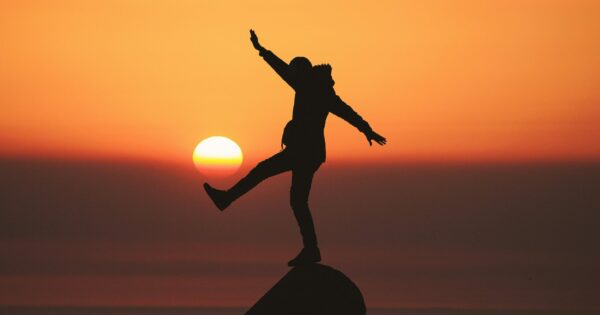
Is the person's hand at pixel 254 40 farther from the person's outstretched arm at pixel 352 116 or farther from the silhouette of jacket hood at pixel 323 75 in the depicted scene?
the person's outstretched arm at pixel 352 116

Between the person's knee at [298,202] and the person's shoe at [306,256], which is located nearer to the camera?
the person's knee at [298,202]

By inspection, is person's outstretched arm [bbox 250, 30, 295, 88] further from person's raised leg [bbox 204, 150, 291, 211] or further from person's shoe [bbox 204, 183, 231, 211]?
person's shoe [bbox 204, 183, 231, 211]

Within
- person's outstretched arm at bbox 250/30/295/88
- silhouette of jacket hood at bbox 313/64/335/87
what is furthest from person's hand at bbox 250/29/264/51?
silhouette of jacket hood at bbox 313/64/335/87

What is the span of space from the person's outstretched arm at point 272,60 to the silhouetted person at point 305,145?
0.41m

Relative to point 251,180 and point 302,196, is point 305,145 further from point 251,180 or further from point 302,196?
point 251,180

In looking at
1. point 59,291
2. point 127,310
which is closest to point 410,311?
point 127,310

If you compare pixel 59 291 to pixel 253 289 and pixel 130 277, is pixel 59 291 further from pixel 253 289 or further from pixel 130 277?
pixel 253 289

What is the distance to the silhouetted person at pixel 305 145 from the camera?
23.3 m

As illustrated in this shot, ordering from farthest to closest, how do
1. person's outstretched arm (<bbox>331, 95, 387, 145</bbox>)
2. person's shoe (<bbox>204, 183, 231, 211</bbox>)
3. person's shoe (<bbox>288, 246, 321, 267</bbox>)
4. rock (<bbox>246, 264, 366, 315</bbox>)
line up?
1. rock (<bbox>246, 264, 366, 315</bbox>)
2. person's shoe (<bbox>288, 246, 321, 267</bbox>)
3. person's outstretched arm (<bbox>331, 95, 387, 145</bbox>)
4. person's shoe (<bbox>204, 183, 231, 211</bbox>)

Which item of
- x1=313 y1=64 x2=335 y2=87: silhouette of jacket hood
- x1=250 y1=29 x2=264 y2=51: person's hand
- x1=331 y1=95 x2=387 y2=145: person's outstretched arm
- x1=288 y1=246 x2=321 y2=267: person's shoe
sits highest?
x1=250 y1=29 x2=264 y2=51: person's hand

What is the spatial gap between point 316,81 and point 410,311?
443 feet

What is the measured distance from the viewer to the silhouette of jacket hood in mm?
23297

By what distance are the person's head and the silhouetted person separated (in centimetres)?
2

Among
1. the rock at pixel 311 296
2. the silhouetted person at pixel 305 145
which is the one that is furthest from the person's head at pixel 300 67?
the rock at pixel 311 296
